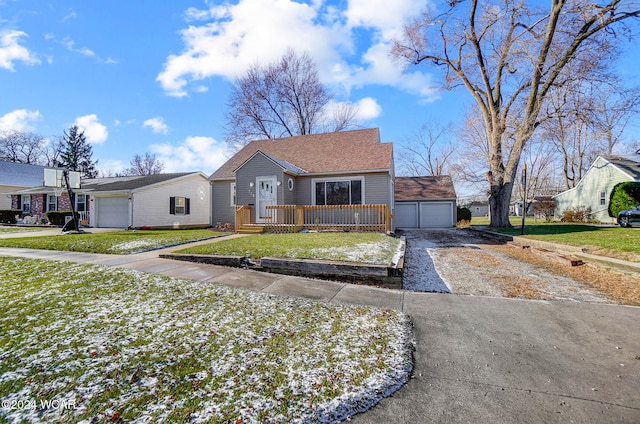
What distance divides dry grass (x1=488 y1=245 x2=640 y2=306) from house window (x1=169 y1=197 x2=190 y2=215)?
18.1m

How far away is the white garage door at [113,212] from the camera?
16641 millimetres

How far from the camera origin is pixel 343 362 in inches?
107

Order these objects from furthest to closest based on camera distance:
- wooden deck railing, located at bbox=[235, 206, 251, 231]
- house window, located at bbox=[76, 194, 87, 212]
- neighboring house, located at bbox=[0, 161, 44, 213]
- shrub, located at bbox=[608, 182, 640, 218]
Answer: neighboring house, located at bbox=[0, 161, 44, 213] < house window, located at bbox=[76, 194, 87, 212] < shrub, located at bbox=[608, 182, 640, 218] < wooden deck railing, located at bbox=[235, 206, 251, 231]

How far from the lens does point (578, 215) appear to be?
22.0 metres

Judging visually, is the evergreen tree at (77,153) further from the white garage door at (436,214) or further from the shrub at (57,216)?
the white garage door at (436,214)

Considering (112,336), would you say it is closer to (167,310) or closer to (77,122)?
(167,310)

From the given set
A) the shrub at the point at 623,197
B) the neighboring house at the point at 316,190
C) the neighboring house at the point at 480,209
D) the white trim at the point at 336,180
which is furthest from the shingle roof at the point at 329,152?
the neighboring house at the point at 480,209

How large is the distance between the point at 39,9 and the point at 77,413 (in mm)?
10581

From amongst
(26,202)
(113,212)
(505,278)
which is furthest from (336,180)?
(26,202)

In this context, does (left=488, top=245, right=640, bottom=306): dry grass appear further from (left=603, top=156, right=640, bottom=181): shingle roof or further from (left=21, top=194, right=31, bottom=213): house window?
(left=21, top=194, right=31, bottom=213): house window

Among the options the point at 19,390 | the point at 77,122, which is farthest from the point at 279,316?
the point at 77,122

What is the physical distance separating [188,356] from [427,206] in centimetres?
2119

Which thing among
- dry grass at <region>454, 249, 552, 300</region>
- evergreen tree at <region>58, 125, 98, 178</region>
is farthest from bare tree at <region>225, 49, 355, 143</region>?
evergreen tree at <region>58, 125, 98, 178</region>

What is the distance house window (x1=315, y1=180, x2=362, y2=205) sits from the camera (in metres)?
14.1
